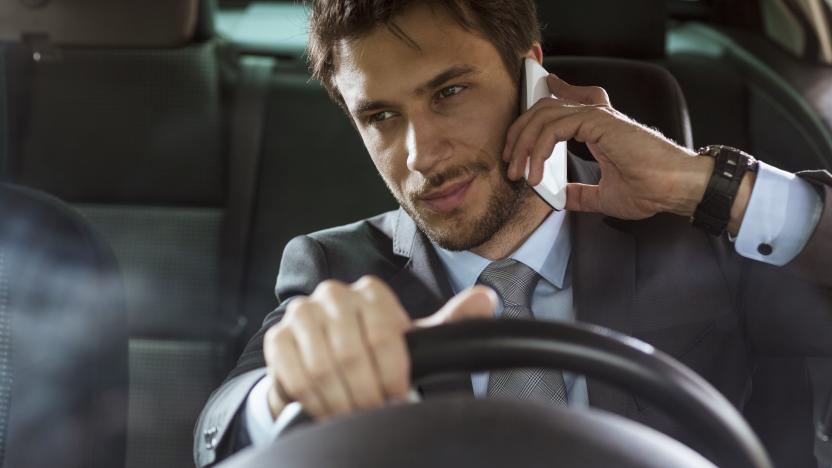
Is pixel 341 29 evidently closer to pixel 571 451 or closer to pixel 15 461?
pixel 15 461

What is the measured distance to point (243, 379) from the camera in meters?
1.27

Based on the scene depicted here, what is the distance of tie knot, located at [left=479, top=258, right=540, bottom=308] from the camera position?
1543 mm

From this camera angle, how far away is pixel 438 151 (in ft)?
4.96

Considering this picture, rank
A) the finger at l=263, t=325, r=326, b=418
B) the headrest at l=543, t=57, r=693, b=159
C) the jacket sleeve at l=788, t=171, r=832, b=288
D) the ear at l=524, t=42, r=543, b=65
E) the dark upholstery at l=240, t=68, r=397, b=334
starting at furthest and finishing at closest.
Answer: the dark upholstery at l=240, t=68, r=397, b=334 → the headrest at l=543, t=57, r=693, b=159 → the ear at l=524, t=42, r=543, b=65 → the jacket sleeve at l=788, t=171, r=832, b=288 → the finger at l=263, t=325, r=326, b=418

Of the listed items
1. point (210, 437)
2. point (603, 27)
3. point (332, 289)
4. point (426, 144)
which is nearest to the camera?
point (332, 289)

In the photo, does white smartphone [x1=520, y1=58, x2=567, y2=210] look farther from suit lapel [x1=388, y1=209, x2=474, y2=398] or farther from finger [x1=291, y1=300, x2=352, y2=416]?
finger [x1=291, y1=300, x2=352, y2=416]

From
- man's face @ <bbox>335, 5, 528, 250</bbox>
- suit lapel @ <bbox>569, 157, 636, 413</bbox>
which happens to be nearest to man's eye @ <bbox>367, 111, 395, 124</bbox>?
man's face @ <bbox>335, 5, 528, 250</bbox>

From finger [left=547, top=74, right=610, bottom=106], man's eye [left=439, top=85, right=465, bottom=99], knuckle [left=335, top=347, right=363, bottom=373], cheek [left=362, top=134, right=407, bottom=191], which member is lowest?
cheek [left=362, top=134, right=407, bottom=191]

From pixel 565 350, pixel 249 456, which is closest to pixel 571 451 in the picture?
pixel 565 350

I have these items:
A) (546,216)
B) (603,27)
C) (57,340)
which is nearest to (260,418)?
(57,340)

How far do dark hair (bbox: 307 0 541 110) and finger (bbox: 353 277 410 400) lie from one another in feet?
3.05

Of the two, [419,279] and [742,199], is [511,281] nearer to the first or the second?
[419,279]

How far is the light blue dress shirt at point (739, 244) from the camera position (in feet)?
4.66

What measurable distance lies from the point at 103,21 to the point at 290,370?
5.90ft
